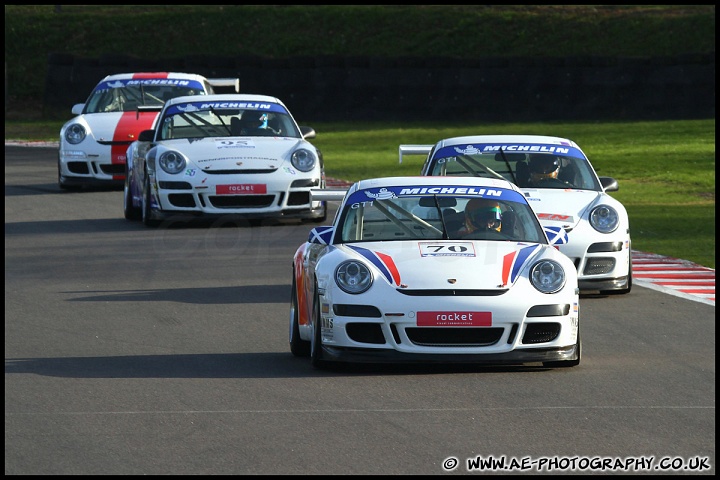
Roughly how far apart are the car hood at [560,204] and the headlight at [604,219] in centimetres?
10

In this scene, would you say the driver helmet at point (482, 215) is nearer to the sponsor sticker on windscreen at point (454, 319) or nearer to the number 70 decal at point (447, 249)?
the number 70 decal at point (447, 249)

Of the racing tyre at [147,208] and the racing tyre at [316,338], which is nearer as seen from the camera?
the racing tyre at [316,338]

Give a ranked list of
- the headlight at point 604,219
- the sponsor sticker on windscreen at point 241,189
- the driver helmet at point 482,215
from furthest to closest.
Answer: the sponsor sticker on windscreen at point 241,189
the headlight at point 604,219
the driver helmet at point 482,215

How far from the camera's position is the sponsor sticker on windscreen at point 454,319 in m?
8.11

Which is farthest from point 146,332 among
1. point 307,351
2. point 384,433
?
point 384,433

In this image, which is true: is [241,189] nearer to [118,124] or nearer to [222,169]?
[222,169]

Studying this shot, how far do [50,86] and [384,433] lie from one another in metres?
29.4

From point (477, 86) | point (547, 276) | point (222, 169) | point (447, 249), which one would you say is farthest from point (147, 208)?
point (477, 86)

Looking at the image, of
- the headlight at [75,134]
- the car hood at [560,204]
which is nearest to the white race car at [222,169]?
the headlight at [75,134]

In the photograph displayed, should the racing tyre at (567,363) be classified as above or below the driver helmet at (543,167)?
below

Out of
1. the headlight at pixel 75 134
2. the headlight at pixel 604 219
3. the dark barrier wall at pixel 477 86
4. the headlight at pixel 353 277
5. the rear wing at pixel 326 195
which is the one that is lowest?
the headlight at pixel 353 277

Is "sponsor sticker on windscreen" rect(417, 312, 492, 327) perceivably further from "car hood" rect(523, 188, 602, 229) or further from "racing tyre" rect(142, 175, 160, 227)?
"racing tyre" rect(142, 175, 160, 227)

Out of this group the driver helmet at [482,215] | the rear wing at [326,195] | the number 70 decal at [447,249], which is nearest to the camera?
the number 70 decal at [447,249]

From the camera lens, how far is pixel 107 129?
19.3 metres
